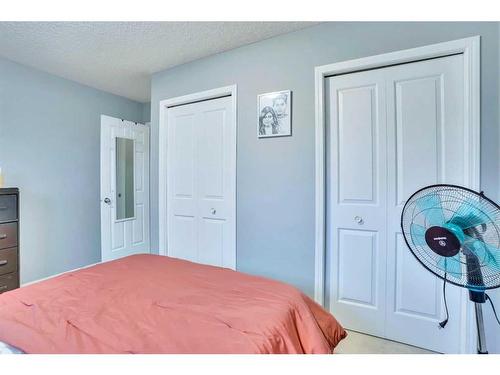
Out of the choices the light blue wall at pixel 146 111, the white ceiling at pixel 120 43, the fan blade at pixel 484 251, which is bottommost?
the fan blade at pixel 484 251

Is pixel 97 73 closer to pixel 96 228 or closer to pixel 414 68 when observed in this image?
pixel 96 228

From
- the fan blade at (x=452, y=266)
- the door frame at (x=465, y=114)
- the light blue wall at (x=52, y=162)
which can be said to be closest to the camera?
the fan blade at (x=452, y=266)

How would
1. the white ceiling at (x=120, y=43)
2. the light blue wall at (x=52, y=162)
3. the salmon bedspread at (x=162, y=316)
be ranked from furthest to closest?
the light blue wall at (x=52, y=162) < the white ceiling at (x=120, y=43) < the salmon bedspread at (x=162, y=316)

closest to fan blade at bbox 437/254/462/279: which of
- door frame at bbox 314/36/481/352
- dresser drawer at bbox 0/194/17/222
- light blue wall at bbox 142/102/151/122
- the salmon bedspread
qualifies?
the salmon bedspread

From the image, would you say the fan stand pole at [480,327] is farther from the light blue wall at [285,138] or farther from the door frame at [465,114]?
the light blue wall at [285,138]

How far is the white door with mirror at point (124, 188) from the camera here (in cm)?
330

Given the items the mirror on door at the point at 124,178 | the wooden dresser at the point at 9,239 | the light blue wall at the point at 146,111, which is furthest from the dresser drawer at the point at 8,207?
the light blue wall at the point at 146,111

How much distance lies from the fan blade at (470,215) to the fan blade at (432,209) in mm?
42

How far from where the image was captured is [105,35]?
6.97 feet

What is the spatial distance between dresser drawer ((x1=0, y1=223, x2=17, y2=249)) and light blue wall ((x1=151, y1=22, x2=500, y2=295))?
77.0 inches

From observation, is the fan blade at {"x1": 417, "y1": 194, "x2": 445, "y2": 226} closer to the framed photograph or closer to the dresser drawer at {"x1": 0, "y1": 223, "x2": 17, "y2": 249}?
the framed photograph

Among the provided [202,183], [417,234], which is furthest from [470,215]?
[202,183]
